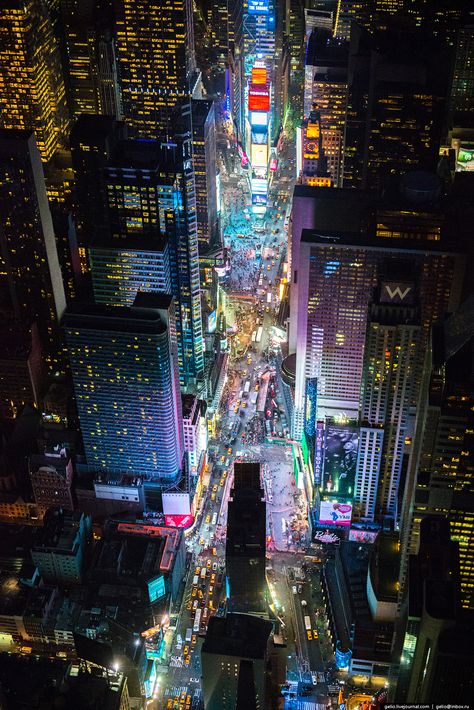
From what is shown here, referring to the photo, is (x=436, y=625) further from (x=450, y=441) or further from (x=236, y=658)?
(x=236, y=658)

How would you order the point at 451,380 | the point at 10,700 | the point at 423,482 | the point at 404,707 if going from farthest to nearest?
the point at 10,700
the point at 423,482
the point at 451,380
the point at 404,707

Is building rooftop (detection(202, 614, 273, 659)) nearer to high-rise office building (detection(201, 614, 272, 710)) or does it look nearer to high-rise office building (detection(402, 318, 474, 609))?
high-rise office building (detection(201, 614, 272, 710))

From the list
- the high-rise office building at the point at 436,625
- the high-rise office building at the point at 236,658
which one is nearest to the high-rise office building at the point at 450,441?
the high-rise office building at the point at 436,625

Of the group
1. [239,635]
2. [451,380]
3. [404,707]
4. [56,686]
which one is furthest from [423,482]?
[56,686]

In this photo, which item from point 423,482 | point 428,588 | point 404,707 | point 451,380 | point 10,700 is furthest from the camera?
point 10,700

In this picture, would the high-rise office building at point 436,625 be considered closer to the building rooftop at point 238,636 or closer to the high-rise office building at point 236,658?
the building rooftop at point 238,636

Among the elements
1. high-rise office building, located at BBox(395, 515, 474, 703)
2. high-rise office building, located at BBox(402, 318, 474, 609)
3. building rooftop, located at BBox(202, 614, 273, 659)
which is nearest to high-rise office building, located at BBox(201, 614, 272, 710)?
building rooftop, located at BBox(202, 614, 273, 659)

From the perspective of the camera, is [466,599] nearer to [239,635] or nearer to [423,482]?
[423,482]

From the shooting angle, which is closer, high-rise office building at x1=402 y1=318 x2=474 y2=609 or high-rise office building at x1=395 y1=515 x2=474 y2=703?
high-rise office building at x1=395 y1=515 x2=474 y2=703

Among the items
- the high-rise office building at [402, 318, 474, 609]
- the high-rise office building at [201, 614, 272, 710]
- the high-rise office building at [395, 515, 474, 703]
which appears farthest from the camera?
the high-rise office building at [201, 614, 272, 710]
